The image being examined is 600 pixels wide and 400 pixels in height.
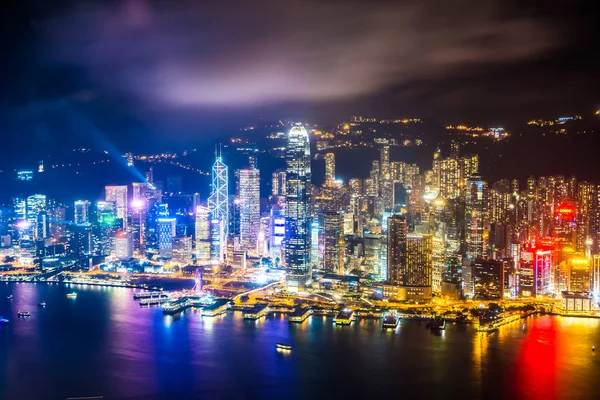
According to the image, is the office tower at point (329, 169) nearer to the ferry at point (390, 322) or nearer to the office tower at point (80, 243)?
the office tower at point (80, 243)

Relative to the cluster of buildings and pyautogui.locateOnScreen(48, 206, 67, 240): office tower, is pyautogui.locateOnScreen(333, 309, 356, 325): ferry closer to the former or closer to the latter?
the cluster of buildings

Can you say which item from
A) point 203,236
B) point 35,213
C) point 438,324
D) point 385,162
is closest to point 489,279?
point 438,324

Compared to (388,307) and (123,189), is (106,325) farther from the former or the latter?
(123,189)

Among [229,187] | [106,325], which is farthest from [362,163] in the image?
[106,325]

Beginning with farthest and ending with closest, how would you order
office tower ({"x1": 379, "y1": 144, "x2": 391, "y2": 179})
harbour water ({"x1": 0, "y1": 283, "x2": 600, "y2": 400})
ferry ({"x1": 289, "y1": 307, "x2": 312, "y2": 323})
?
office tower ({"x1": 379, "y1": 144, "x2": 391, "y2": 179}) → ferry ({"x1": 289, "y1": 307, "x2": 312, "y2": 323}) → harbour water ({"x1": 0, "y1": 283, "x2": 600, "y2": 400})

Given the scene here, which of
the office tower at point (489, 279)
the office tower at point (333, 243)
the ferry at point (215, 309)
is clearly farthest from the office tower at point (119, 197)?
the office tower at point (489, 279)

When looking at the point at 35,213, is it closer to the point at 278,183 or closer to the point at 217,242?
the point at 217,242

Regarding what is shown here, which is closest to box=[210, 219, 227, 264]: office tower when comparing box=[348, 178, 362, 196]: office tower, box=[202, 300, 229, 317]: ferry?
box=[348, 178, 362, 196]: office tower
